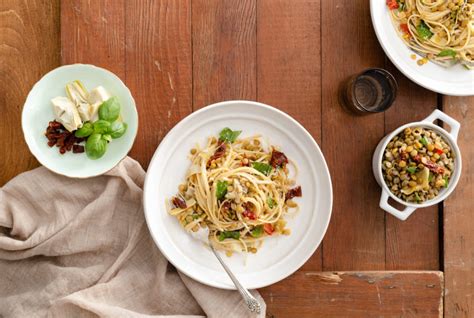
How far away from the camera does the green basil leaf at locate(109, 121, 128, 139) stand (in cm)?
191

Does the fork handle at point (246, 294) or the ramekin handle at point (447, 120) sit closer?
the fork handle at point (246, 294)

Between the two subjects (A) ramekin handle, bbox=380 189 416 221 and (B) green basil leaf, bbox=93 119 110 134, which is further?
(A) ramekin handle, bbox=380 189 416 221

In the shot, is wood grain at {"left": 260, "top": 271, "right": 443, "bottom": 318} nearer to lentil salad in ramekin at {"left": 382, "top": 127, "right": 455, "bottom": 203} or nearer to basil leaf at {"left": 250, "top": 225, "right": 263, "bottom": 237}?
basil leaf at {"left": 250, "top": 225, "right": 263, "bottom": 237}

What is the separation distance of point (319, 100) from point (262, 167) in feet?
1.36

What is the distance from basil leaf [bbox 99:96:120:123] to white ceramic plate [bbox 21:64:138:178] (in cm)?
6

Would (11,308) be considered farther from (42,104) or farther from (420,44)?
(420,44)

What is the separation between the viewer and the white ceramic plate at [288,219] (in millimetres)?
1963

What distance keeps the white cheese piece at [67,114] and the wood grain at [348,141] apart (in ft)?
3.47

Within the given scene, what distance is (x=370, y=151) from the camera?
7.09ft

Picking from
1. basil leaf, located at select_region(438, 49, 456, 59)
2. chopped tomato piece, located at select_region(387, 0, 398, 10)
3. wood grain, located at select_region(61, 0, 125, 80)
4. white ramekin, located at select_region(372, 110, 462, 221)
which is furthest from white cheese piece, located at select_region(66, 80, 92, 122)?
basil leaf, located at select_region(438, 49, 456, 59)

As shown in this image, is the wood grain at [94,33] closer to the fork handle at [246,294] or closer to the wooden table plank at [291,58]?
the wooden table plank at [291,58]

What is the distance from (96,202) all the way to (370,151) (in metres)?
1.23

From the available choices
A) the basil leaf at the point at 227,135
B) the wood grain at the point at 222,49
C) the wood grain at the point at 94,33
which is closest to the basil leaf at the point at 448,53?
the wood grain at the point at 222,49

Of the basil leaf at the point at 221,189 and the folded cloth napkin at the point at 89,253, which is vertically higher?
the basil leaf at the point at 221,189
